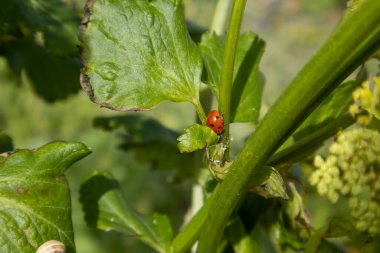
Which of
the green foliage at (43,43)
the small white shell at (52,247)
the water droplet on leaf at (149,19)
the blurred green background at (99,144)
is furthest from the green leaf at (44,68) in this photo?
the blurred green background at (99,144)

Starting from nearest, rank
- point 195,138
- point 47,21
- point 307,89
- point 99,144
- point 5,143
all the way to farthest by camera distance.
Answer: point 307,89 → point 195,138 → point 5,143 → point 47,21 → point 99,144

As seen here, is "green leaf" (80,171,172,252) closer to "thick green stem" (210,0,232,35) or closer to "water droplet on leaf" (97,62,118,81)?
"water droplet on leaf" (97,62,118,81)

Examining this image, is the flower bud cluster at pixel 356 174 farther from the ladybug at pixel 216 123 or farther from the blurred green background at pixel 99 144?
the blurred green background at pixel 99 144

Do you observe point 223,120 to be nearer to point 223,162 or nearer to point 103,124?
point 223,162

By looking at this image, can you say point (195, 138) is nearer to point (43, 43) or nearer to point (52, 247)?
point (52, 247)

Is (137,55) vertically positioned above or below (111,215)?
above

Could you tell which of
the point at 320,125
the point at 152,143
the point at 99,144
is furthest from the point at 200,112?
the point at 99,144
